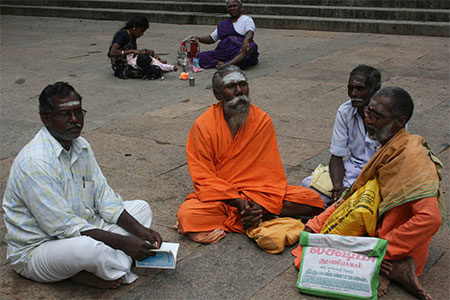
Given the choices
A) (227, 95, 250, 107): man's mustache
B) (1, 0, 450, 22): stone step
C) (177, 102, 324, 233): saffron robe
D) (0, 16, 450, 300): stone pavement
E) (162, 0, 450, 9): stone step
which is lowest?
(0, 16, 450, 300): stone pavement

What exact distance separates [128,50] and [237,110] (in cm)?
537

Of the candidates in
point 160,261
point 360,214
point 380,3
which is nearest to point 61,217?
point 160,261

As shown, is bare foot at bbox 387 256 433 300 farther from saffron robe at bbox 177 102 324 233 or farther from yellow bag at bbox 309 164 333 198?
yellow bag at bbox 309 164 333 198

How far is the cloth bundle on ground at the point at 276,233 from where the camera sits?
12.4 ft

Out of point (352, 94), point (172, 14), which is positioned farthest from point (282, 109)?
point (172, 14)

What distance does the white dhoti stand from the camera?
3.15 metres

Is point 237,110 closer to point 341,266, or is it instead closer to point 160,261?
point 160,261

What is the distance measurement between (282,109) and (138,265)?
4.37 metres

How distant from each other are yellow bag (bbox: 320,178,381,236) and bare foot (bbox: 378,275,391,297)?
0.28 m

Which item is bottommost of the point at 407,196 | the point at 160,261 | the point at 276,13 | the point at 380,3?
the point at 160,261

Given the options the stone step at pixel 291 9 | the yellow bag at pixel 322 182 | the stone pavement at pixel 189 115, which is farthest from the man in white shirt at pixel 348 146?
the stone step at pixel 291 9

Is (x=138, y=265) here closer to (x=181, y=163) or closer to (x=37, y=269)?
(x=37, y=269)

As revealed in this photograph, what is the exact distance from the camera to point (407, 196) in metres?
3.16

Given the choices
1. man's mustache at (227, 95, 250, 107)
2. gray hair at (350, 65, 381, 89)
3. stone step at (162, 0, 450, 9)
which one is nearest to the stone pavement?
man's mustache at (227, 95, 250, 107)
